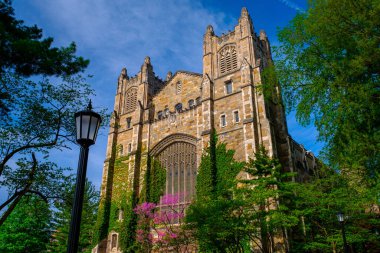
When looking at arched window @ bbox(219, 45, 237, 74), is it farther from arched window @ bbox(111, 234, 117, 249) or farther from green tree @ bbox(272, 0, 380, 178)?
arched window @ bbox(111, 234, 117, 249)

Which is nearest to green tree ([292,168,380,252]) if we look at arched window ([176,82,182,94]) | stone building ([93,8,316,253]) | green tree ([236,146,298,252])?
green tree ([236,146,298,252])

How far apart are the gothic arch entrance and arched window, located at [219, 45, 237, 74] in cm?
682

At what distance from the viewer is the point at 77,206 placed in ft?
15.1

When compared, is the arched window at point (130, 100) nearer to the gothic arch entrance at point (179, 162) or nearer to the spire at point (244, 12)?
the gothic arch entrance at point (179, 162)

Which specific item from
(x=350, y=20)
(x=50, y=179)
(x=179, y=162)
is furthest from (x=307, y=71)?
(x=179, y=162)

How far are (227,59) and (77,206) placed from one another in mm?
25218

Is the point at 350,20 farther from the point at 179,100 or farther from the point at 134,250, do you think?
the point at 134,250

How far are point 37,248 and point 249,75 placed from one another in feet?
85.6

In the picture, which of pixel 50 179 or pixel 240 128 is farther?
pixel 240 128

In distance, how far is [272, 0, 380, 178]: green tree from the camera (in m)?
11.9

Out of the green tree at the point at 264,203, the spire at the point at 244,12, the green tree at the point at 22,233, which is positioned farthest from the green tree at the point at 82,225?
the spire at the point at 244,12

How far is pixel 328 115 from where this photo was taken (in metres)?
13.0

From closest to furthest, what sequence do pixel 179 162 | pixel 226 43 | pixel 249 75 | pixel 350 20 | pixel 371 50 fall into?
pixel 371 50 → pixel 350 20 → pixel 249 75 → pixel 179 162 → pixel 226 43

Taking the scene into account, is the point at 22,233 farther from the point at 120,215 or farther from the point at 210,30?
the point at 210,30
